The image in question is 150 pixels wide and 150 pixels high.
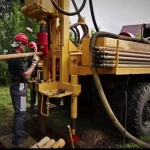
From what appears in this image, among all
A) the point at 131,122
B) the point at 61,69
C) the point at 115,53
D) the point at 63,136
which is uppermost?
the point at 115,53

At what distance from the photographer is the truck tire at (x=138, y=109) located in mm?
3234

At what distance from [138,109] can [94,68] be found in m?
1.02

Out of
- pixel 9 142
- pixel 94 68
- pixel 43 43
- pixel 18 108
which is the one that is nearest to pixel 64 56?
pixel 43 43

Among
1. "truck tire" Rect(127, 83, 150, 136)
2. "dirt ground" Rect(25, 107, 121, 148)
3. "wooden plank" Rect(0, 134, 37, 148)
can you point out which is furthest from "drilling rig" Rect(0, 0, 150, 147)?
"wooden plank" Rect(0, 134, 37, 148)

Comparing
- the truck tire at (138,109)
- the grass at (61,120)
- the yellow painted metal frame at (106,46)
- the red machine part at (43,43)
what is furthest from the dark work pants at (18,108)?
the truck tire at (138,109)

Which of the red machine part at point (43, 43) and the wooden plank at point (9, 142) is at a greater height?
the red machine part at point (43, 43)

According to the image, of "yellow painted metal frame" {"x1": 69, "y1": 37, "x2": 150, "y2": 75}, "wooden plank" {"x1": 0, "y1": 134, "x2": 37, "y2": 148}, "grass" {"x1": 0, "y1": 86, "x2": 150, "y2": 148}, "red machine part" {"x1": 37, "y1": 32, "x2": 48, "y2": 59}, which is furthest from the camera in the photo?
"grass" {"x1": 0, "y1": 86, "x2": 150, "y2": 148}

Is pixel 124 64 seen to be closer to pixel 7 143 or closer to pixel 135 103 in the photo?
pixel 135 103

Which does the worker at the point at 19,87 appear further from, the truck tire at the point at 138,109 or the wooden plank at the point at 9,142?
the truck tire at the point at 138,109

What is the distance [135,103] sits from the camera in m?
3.25

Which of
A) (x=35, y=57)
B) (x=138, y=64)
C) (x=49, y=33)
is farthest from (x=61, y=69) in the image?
(x=138, y=64)

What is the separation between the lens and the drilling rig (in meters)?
2.86

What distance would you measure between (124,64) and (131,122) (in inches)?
37.2

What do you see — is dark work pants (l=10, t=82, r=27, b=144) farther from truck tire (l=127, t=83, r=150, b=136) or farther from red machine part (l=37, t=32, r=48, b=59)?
truck tire (l=127, t=83, r=150, b=136)
